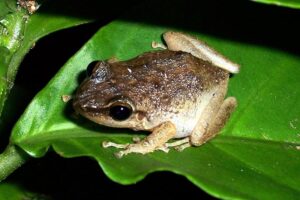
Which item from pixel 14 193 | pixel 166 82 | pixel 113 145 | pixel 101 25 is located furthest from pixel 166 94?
pixel 14 193

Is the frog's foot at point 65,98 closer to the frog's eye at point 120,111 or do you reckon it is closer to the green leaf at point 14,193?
the frog's eye at point 120,111

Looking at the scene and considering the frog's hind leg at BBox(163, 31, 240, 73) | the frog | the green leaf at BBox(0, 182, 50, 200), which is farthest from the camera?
the green leaf at BBox(0, 182, 50, 200)

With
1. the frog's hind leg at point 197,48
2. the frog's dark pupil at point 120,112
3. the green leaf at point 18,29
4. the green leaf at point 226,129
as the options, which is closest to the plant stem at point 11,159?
the green leaf at point 226,129

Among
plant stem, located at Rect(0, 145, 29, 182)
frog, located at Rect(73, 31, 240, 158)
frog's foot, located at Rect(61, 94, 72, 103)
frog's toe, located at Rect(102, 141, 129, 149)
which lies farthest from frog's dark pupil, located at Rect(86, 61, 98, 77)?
plant stem, located at Rect(0, 145, 29, 182)

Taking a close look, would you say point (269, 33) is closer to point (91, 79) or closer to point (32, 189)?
point (91, 79)

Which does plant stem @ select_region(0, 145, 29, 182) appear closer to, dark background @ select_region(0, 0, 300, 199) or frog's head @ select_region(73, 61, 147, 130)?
frog's head @ select_region(73, 61, 147, 130)

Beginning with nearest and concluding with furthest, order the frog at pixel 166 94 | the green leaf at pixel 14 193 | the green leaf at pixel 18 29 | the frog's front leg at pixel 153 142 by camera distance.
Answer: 1. the green leaf at pixel 18 29
2. the frog's front leg at pixel 153 142
3. the frog at pixel 166 94
4. the green leaf at pixel 14 193

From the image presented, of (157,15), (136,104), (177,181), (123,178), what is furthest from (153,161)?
(177,181)
